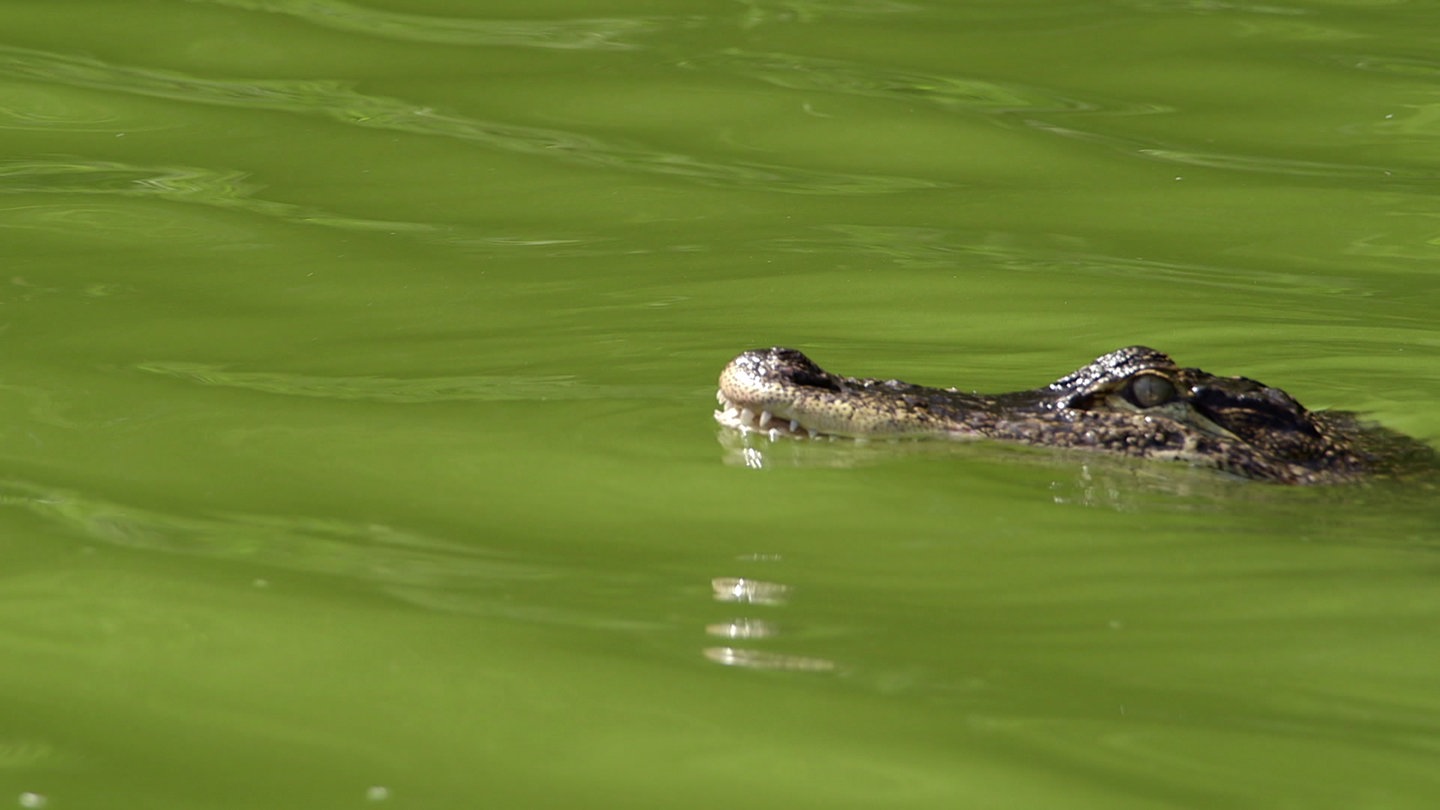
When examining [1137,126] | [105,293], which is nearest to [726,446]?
[105,293]

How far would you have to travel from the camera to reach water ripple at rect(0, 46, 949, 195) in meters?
11.1

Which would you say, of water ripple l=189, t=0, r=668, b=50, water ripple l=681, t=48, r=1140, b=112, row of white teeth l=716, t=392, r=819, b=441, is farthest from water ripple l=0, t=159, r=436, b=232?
row of white teeth l=716, t=392, r=819, b=441

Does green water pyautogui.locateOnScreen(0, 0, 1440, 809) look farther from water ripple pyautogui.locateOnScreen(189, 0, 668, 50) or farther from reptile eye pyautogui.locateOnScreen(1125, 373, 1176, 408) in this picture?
reptile eye pyautogui.locateOnScreen(1125, 373, 1176, 408)

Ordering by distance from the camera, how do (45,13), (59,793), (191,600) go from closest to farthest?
(59,793) < (191,600) < (45,13)

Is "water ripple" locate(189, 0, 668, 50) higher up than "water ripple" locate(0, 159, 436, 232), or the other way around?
"water ripple" locate(189, 0, 668, 50)

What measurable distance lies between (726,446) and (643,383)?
103 cm

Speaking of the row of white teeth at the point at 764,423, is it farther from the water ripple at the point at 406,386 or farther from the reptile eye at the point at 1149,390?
the reptile eye at the point at 1149,390

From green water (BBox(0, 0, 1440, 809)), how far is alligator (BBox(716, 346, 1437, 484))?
10 cm

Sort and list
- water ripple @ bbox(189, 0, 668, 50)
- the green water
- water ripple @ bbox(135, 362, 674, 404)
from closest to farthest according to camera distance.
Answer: the green water, water ripple @ bbox(135, 362, 674, 404), water ripple @ bbox(189, 0, 668, 50)

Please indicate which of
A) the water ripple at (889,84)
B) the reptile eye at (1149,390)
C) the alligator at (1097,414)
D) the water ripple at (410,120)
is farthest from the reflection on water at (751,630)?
the water ripple at (889,84)

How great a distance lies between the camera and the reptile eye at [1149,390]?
637cm

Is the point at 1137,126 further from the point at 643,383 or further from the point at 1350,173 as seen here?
the point at 643,383

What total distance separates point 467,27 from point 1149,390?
8495 mm

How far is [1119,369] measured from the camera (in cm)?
636
